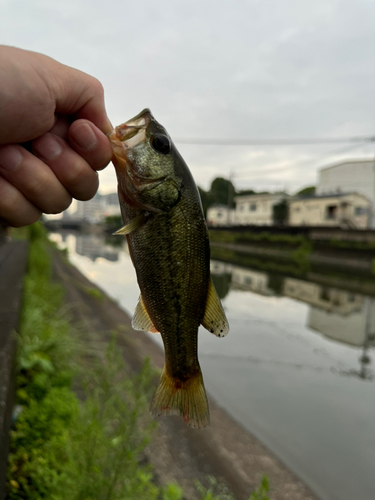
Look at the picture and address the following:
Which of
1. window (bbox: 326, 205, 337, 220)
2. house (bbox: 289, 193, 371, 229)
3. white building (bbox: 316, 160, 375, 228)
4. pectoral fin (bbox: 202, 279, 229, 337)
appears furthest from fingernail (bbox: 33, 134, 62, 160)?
white building (bbox: 316, 160, 375, 228)

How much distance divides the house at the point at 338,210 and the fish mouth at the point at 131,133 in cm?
4109

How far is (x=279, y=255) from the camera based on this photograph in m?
33.6

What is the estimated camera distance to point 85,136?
1.47m

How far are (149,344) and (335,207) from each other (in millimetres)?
37766

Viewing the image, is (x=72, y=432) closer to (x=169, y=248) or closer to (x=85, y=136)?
(x=169, y=248)

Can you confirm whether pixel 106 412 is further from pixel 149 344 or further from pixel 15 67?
pixel 149 344

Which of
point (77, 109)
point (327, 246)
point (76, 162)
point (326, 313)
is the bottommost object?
point (326, 313)

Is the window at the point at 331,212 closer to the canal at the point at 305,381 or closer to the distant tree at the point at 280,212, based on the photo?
the distant tree at the point at 280,212

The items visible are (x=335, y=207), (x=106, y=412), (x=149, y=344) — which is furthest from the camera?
(x=335, y=207)

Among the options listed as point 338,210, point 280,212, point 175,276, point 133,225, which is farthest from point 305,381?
point 280,212

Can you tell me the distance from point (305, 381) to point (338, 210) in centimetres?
3627

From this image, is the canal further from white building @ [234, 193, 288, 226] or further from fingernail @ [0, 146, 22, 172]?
white building @ [234, 193, 288, 226]

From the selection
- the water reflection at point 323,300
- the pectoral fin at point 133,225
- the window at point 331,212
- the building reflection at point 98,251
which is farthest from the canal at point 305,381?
the window at point 331,212

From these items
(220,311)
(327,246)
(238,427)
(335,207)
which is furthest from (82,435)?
(335,207)
